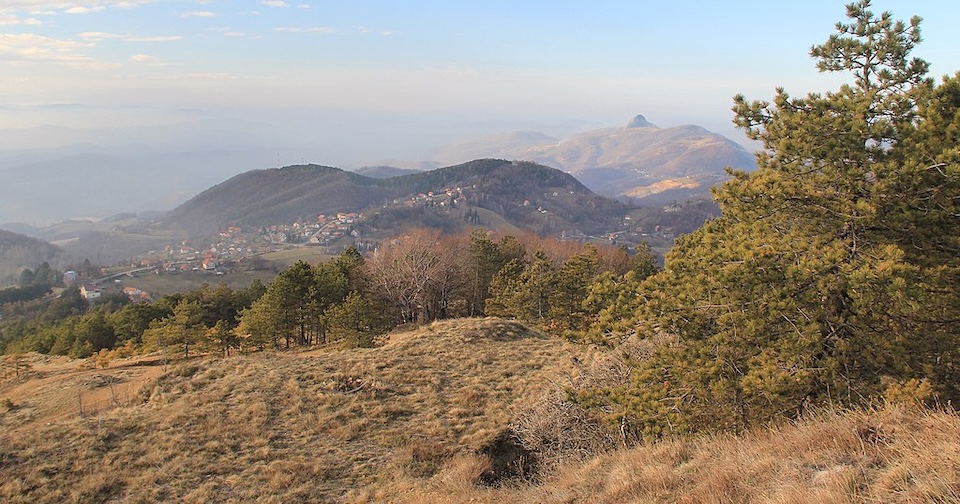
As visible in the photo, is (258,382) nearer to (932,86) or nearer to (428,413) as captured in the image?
(428,413)

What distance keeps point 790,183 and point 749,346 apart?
2.60 meters

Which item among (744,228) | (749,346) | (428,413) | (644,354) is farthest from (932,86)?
(428,413)

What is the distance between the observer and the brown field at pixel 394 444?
5.21 metres

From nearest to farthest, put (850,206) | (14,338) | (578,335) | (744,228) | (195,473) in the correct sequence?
(850,206), (744,228), (578,335), (195,473), (14,338)

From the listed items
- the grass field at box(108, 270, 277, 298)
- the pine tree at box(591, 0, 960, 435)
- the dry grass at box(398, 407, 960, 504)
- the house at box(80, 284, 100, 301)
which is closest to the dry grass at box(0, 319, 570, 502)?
the dry grass at box(398, 407, 960, 504)

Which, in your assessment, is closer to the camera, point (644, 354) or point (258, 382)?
point (644, 354)

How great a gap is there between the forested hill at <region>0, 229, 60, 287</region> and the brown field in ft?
641

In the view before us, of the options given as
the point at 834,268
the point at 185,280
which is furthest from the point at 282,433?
the point at 185,280

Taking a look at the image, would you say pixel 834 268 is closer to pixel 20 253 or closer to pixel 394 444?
pixel 394 444

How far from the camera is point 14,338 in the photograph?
50.1 meters

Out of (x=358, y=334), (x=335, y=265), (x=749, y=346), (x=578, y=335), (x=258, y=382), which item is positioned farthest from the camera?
(x=335, y=265)

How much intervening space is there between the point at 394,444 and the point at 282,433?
10.1ft

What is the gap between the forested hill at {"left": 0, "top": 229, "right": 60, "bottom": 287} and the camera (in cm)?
16562

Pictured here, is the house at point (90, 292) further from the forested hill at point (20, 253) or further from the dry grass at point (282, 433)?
the dry grass at point (282, 433)
